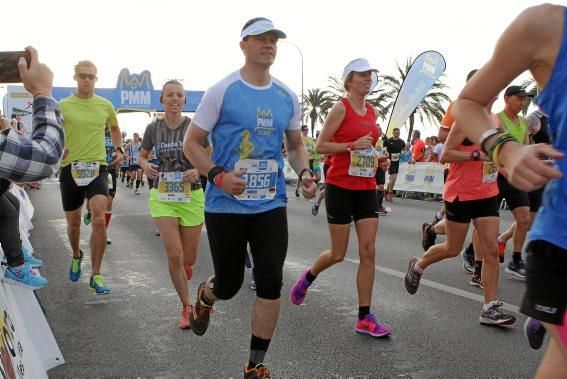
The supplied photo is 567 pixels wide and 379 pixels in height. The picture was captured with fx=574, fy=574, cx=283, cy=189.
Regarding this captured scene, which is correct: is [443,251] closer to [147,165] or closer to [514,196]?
[514,196]

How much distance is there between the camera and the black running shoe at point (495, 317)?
4.30m

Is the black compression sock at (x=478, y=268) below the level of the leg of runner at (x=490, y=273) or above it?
below

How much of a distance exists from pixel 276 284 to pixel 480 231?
6.97ft

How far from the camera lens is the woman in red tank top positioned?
4500 mm

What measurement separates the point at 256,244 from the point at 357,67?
6.25 feet

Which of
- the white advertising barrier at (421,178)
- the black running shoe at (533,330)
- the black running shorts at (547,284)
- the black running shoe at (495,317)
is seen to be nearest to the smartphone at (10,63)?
the black running shorts at (547,284)

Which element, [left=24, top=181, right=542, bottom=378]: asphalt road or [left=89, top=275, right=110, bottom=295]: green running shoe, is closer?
[left=24, top=181, right=542, bottom=378]: asphalt road

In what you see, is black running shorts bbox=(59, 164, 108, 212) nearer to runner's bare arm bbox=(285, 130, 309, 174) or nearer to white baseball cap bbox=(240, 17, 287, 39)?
runner's bare arm bbox=(285, 130, 309, 174)

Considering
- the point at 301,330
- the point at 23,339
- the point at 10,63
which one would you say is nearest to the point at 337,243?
the point at 301,330

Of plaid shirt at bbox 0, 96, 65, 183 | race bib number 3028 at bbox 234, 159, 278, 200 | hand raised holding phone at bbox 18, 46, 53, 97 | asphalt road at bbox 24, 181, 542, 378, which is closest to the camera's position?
plaid shirt at bbox 0, 96, 65, 183

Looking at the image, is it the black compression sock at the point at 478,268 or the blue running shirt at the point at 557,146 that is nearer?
the blue running shirt at the point at 557,146

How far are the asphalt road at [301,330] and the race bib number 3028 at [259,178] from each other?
110 cm

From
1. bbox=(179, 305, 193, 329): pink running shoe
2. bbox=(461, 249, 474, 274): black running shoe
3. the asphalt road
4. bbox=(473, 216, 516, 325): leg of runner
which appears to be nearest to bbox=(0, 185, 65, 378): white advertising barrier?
the asphalt road

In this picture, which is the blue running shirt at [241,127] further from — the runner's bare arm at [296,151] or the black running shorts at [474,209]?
the black running shorts at [474,209]
